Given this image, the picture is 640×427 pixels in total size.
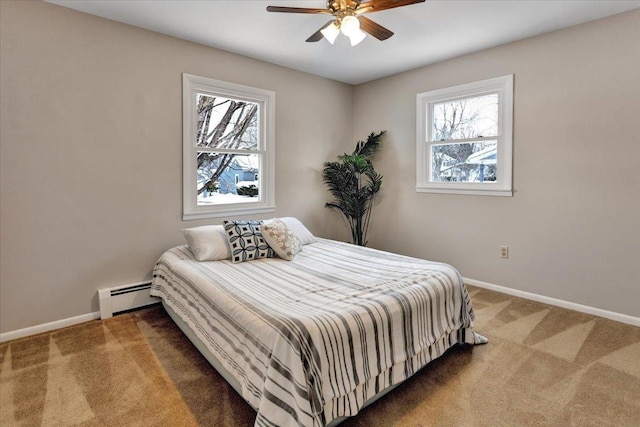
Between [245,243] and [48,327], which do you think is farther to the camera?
[245,243]

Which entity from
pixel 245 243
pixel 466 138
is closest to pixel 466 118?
pixel 466 138

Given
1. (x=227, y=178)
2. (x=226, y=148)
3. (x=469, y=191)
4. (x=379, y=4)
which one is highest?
(x=379, y=4)

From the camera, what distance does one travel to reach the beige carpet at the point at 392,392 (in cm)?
175

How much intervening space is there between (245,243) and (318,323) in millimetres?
1484

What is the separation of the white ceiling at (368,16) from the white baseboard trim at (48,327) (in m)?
2.47

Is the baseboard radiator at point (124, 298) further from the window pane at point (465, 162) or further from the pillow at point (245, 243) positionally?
the window pane at point (465, 162)

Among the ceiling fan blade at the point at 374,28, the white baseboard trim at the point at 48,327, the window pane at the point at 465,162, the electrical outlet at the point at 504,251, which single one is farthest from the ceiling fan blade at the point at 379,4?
the white baseboard trim at the point at 48,327

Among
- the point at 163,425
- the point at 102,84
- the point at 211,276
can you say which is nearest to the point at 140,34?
the point at 102,84

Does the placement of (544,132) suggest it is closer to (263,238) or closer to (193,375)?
(263,238)

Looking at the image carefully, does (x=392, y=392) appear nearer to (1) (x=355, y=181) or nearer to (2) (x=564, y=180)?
(2) (x=564, y=180)

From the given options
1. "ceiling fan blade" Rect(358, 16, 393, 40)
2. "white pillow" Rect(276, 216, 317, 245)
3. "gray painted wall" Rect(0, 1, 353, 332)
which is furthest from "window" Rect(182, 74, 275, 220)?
"ceiling fan blade" Rect(358, 16, 393, 40)

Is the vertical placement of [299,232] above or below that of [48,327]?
above

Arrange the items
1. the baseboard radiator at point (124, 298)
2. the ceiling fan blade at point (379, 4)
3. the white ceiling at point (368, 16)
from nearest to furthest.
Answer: the ceiling fan blade at point (379, 4) → the white ceiling at point (368, 16) → the baseboard radiator at point (124, 298)

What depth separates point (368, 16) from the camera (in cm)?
284
